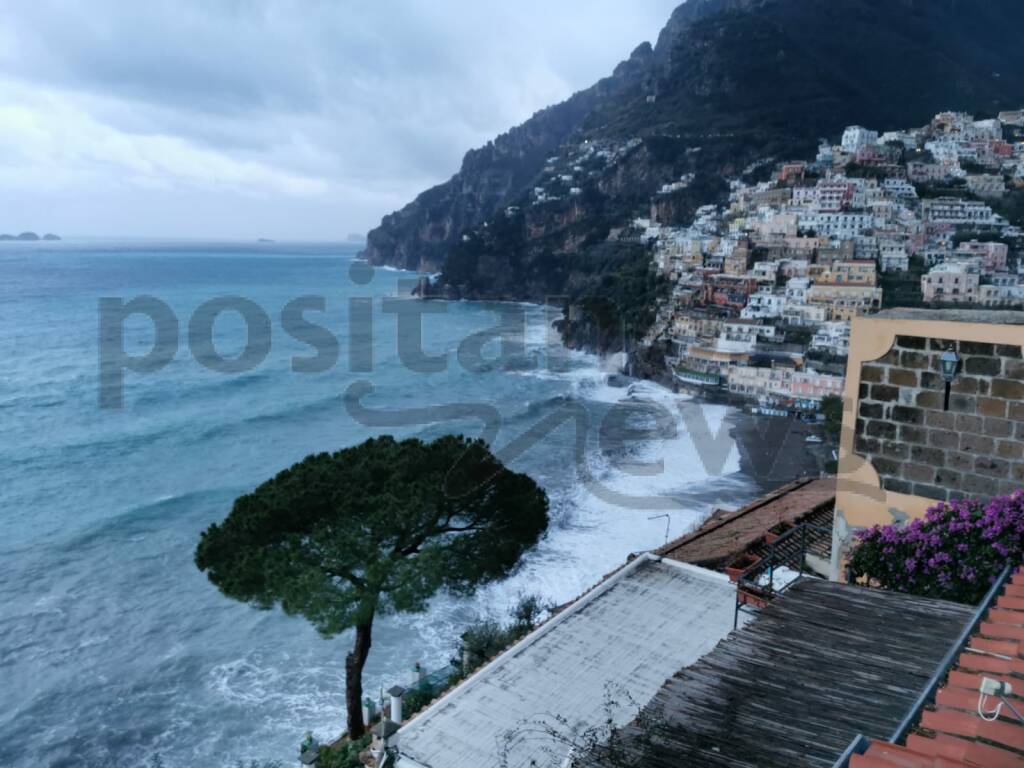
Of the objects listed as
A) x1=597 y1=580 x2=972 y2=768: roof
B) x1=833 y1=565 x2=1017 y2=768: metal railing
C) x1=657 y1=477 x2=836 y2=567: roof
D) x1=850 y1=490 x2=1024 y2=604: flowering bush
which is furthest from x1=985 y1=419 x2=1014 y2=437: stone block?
x1=657 y1=477 x2=836 y2=567: roof

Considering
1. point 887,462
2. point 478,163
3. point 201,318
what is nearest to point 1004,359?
point 887,462

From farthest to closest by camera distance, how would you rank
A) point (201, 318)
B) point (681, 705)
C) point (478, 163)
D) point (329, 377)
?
point (478, 163), point (201, 318), point (329, 377), point (681, 705)

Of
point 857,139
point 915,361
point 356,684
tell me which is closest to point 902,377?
point 915,361

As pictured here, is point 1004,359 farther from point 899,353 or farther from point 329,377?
point 329,377

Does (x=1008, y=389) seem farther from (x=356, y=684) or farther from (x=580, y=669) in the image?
(x=356, y=684)

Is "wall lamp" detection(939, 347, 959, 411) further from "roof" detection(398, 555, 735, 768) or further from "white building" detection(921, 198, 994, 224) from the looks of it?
"white building" detection(921, 198, 994, 224)

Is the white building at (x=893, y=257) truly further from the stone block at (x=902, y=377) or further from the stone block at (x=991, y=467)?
the stone block at (x=991, y=467)
